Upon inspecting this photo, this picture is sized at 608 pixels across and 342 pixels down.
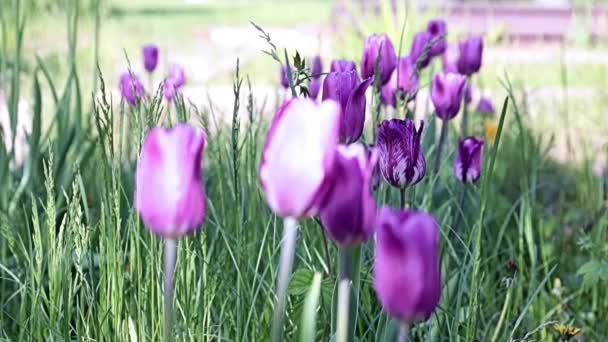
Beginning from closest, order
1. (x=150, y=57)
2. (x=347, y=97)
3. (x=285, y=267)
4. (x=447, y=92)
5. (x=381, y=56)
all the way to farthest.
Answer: (x=285, y=267)
(x=347, y=97)
(x=381, y=56)
(x=447, y=92)
(x=150, y=57)

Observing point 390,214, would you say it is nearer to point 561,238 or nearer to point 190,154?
point 190,154

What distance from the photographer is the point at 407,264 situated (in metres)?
0.76

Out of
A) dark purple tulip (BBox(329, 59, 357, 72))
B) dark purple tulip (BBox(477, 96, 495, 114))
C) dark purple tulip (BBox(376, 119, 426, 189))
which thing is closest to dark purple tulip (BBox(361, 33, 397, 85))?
dark purple tulip (BBox(329, 59, 357, 72))

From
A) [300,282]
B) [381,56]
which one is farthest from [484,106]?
[300,282]

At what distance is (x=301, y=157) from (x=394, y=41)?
442 cm

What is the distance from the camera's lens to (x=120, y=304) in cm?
133

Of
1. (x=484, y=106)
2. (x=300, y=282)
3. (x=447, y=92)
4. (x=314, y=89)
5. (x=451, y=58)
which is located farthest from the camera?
(x=484, y=106)

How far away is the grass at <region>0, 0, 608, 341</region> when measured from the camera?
1.33 meters

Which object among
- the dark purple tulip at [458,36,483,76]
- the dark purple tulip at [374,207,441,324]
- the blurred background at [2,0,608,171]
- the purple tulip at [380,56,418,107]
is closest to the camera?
the dark purple tulip at [374,207,441,324]

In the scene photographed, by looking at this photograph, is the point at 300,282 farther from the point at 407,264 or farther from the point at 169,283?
the point at 407,264

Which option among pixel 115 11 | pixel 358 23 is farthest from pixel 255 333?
pixel 115 11

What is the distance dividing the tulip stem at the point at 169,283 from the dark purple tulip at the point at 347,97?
1.28 feet

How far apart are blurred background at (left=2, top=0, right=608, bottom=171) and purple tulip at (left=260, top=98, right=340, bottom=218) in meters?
2.72

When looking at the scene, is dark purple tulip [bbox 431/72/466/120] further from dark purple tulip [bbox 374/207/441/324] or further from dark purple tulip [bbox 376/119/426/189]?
dark purple tulip [bbox 374/207/441/324]
